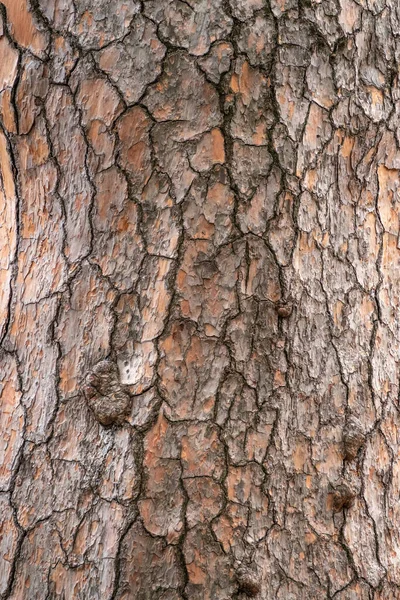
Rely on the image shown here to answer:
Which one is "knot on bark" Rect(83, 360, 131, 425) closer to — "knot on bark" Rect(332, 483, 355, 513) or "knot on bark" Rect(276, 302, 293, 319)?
"knot on bark" Rect(276, 302, 293, 319)

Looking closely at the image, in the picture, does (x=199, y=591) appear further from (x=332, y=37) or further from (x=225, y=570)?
(x=332, y=37)

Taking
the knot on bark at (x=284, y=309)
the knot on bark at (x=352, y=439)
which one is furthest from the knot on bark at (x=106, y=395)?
the knot on bark at (x=352, y=439)

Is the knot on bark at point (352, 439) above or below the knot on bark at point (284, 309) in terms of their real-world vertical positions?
below

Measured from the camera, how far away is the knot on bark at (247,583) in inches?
45.9

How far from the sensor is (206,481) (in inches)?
46.8

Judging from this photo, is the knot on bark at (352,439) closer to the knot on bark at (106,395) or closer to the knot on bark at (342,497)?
the knot on bark at (342,497)

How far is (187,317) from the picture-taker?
1.22 m

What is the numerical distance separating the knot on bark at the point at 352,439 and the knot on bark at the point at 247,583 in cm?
29

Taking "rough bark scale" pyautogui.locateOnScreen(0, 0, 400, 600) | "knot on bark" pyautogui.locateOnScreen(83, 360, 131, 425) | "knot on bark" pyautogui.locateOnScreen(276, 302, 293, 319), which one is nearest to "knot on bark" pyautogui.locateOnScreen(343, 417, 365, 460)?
"rough bark scale" pyautogui.locateOnScreen(0, 0, 400, 600)

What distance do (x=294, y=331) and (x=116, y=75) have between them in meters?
0.58

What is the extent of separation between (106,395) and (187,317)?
7.9 inches

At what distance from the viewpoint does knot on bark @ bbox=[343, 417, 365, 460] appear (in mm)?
1282

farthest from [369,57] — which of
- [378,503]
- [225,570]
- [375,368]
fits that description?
[225,570]

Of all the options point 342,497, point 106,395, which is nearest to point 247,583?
point 342,497
